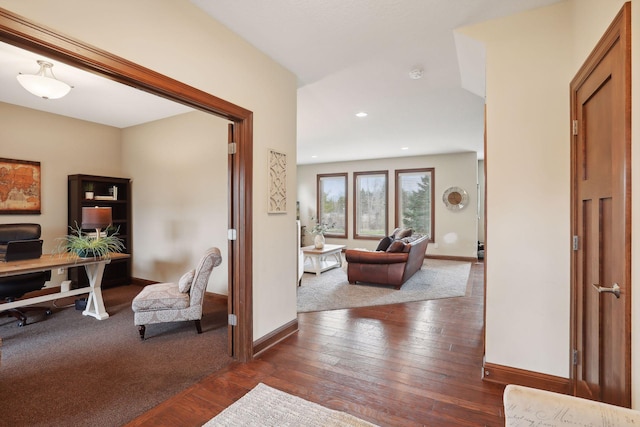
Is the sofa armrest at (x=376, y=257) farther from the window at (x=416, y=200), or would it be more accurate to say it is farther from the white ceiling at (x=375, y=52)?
the window at (x=416, y=200)

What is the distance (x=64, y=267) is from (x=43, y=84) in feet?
6.18

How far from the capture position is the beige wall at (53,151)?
4258 mm

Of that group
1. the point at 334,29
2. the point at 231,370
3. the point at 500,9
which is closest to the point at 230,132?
the point at 334,29

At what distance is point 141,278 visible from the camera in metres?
5.23

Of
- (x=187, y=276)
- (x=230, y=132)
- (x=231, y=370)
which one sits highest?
(x=230, y=132)

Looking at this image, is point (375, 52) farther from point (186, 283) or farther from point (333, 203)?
point (333, 203)

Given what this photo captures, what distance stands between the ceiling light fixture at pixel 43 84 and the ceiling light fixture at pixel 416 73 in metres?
3.39

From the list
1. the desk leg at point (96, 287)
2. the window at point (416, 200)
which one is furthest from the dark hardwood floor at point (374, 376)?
the window at point (416, 200)

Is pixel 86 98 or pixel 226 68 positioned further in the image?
pixel 86 98

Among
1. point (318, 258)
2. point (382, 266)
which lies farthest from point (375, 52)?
point (318, 258)

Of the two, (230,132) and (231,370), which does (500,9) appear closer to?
(230,132)

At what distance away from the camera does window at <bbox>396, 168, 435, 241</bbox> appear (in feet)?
27.5

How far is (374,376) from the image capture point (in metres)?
2.41

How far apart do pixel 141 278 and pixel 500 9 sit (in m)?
5.81
